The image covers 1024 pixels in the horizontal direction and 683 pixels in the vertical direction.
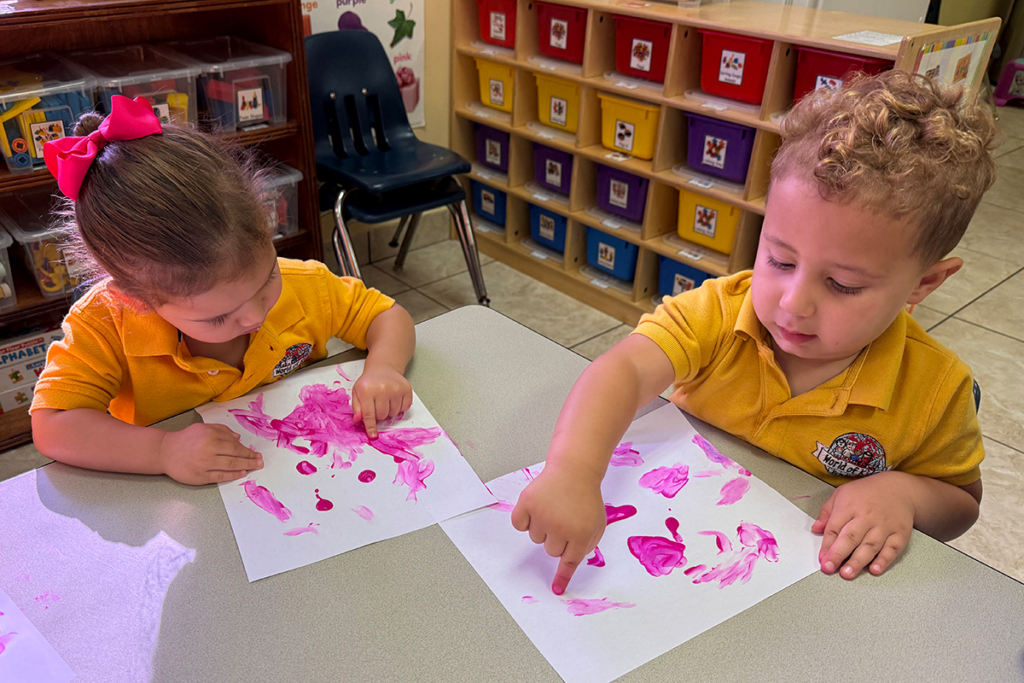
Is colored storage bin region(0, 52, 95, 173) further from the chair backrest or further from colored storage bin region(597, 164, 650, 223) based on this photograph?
colored storage bin region(597, 164, 650, 223)

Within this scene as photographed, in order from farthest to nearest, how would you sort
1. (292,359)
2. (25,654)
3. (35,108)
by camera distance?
1. (35,108)
2. (292,359)
3. (25,654)

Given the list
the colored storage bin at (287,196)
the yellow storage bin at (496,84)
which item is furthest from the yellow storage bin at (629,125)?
the colored storage bin at (287,196)

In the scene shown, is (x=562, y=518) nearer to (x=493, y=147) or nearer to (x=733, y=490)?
(x=733, y=490)

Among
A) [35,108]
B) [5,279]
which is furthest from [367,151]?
[5,279]

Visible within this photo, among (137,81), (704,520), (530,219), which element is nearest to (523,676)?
(704,520)

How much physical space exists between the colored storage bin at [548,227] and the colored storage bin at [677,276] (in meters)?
0.39

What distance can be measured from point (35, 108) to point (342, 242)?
0.76 meters

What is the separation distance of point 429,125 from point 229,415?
6.69ft

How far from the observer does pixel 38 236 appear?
156 centimetres

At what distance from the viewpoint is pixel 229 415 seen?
0.80 m

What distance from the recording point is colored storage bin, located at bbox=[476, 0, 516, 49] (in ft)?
7.59

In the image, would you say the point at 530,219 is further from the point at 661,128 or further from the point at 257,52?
the point at 257,52

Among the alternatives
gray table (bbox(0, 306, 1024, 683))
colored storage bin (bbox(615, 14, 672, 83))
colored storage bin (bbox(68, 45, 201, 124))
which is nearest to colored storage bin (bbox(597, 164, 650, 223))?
colored storage bin (bbox(615, 14, 672, 83))

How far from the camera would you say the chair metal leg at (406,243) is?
2416 mm
